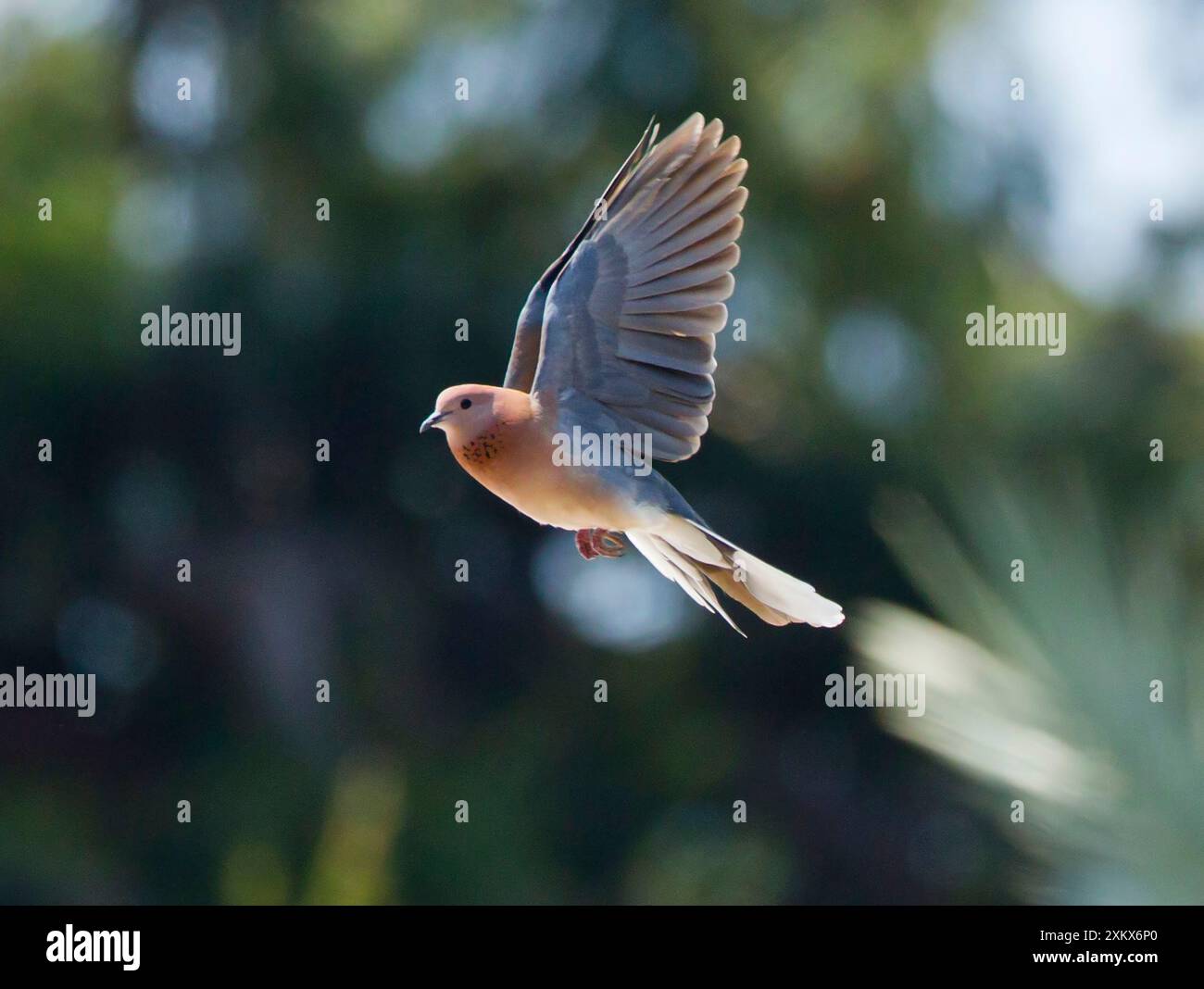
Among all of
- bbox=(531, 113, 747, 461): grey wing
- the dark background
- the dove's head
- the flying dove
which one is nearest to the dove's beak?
the dove's head

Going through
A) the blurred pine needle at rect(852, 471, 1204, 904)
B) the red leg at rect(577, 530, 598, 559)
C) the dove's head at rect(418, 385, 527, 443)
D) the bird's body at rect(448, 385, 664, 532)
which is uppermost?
the dove's head at rect(418, 385, 527, 443)

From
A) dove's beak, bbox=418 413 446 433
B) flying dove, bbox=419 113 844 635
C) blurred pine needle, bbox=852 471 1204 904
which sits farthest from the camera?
flying dove, bbox=419 113 844 635

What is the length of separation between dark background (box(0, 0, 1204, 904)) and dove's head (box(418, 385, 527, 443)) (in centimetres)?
422

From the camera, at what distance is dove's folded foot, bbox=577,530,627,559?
2.03m

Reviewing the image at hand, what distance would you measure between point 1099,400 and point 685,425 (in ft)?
16.9

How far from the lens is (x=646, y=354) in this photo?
7.25 ft

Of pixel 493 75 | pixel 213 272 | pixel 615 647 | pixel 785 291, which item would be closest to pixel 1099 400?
pixel 785 291

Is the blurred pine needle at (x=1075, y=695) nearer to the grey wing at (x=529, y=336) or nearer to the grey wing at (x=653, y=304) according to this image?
the grey wing at (x=653, y=304)

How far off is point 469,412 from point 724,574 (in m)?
0.54

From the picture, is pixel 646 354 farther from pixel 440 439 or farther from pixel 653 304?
pixel 440 439

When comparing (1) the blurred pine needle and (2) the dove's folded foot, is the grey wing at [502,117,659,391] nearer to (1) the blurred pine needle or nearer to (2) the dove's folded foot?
(2) the dove's folded foot

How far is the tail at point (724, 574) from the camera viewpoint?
203 centimetres

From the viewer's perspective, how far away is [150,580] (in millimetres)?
7809
